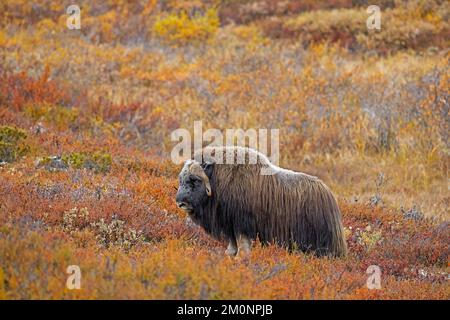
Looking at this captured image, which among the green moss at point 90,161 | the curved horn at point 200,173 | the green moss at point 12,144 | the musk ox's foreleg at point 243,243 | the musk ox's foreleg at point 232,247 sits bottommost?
the musk ox's foreleg at point 232,247

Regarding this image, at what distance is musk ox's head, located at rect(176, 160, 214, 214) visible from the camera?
23.2 ft

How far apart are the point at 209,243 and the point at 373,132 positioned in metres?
7.27

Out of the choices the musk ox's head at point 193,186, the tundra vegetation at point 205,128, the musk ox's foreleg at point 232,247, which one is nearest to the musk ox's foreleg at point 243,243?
the musk ox's foreleg at point 232,247

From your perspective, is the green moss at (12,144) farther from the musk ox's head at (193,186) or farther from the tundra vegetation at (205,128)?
the musk ox's head at (193,186)

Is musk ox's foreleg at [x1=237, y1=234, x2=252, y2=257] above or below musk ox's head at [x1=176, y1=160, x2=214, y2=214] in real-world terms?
below

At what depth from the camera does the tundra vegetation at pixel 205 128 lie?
5852mm

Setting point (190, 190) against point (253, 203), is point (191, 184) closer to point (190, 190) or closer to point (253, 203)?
point (190, 190)

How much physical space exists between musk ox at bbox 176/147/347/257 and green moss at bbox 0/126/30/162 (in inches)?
162

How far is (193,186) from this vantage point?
7105 mm

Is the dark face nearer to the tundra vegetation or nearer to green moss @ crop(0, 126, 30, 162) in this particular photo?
the tundra vegetation

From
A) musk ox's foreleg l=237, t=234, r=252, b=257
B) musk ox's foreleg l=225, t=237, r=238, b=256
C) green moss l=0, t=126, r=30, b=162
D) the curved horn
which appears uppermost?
the curved horn

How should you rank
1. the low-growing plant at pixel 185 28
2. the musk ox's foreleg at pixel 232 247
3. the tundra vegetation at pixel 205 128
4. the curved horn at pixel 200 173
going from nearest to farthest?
the tundra vegetation at pixel 205 128 < the curved horn at pixel 200 173 < the musk ox's foreleg at pixel 232 247 < the low-growing plant at pixel 185 28

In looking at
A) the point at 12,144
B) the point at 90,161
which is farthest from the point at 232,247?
the point at 12,144

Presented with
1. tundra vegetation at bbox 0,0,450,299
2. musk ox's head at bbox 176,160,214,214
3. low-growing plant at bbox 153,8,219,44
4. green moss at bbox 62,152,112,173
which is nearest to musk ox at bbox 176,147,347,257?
musk ox's head at bbox 176,160,214,214
